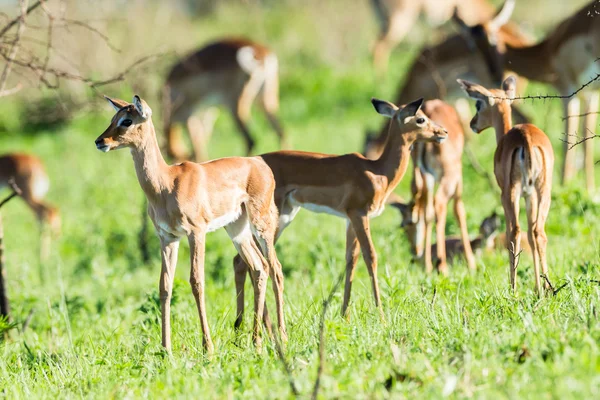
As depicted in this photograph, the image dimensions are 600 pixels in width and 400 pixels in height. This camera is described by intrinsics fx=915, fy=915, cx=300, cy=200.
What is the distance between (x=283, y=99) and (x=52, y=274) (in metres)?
9.79

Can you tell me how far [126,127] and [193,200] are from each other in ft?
1.68

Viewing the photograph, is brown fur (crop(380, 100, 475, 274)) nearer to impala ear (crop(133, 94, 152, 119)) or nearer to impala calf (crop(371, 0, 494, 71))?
A: impala ear (crop(133, 94, 152, 119))

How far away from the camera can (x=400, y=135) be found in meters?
5.73

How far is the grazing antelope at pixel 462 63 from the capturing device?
958cm

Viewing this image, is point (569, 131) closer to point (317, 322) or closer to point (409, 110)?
point (409, 110)

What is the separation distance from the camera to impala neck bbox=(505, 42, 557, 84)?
30.9ft

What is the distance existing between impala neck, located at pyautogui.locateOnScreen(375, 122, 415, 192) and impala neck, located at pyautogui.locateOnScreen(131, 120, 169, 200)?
4.85 ft

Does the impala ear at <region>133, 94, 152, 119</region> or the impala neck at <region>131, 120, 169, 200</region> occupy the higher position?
the impala ear at <region>133, 94, 152, 119</region>

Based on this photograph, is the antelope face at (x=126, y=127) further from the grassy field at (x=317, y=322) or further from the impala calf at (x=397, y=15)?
the impala calf at (x=397, y=15)

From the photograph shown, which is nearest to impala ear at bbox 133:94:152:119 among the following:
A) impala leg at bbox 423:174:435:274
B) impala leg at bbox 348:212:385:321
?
impala leg at bbox 348:212:385:321

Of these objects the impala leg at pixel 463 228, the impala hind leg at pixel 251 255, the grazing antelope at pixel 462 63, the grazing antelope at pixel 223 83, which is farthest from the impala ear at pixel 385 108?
the grazing antelope at pixel 223 83

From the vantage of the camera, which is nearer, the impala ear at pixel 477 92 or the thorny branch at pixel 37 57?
the thorny branch at pixel 37 57

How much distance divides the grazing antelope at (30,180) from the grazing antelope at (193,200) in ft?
22.4

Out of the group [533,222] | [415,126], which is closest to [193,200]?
[415,126]
